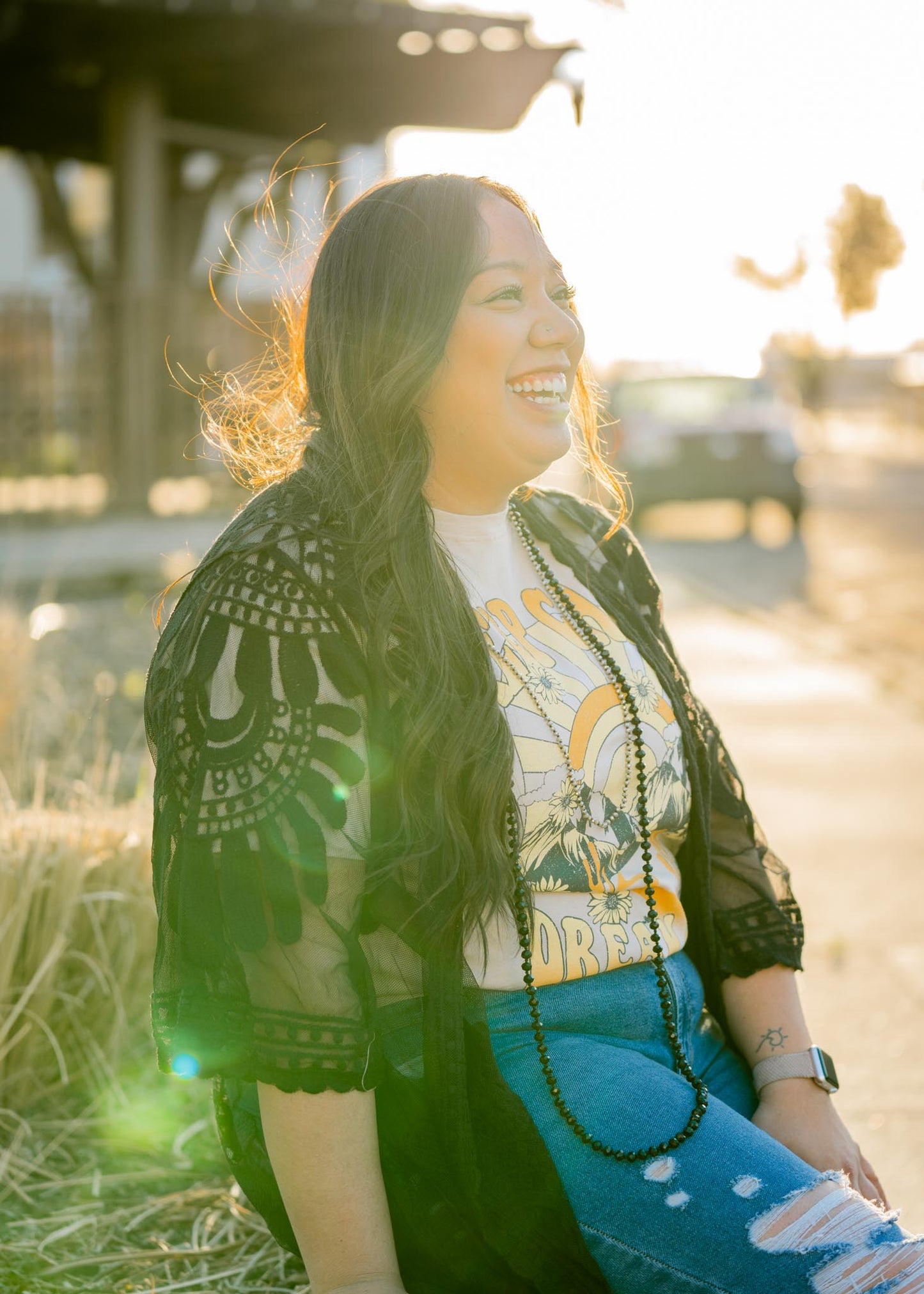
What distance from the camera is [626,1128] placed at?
5.97 ft

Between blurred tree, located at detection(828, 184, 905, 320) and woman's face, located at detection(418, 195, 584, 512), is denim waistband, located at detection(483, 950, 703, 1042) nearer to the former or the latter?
woman's face, located at detection(418, 195, 584, 512)

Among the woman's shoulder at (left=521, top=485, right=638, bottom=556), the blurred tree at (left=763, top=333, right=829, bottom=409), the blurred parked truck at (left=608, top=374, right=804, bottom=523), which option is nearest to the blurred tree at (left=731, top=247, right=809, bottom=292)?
Answer: the blurred tree at (left=763, top=333, right=829, bottom=409)

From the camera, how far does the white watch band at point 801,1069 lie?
214cm

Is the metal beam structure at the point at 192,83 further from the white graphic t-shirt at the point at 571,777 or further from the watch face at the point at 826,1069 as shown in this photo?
the watch face at the point at 826,1069

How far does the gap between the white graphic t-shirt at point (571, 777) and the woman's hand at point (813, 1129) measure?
277 mm

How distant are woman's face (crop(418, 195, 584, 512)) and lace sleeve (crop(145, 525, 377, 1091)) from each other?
1.18ft

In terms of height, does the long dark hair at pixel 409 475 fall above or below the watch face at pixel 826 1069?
above

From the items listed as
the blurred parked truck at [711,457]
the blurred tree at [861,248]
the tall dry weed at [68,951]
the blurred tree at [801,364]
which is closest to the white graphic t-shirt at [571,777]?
the tall dry weed at [68,951]

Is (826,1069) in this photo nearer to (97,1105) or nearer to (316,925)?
(316,925)

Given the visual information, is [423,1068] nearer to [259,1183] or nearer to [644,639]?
[259,1183]

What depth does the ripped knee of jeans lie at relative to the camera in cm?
166

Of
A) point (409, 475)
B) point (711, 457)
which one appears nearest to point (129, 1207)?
point (409, 475)

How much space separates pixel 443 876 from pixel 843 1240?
648 mm

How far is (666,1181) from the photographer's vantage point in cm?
177
